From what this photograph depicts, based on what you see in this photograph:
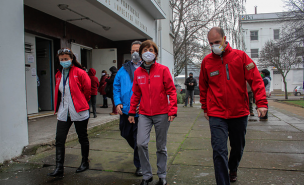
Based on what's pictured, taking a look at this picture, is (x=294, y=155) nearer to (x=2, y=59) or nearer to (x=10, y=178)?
(x=10, y=178)

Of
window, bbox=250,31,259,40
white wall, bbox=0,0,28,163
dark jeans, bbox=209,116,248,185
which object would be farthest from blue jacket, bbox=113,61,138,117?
window, bbox=250,31,259,40

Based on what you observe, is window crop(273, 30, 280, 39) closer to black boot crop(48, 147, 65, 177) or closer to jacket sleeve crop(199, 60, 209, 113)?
jacket sleeve crop(199, 60, 209, 113)

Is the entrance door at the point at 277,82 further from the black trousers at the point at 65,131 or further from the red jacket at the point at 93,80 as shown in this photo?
the black trousers at the point at 65,131

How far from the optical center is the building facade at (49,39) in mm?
3975

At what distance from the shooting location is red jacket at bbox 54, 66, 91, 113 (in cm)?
351

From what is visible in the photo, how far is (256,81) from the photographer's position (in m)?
2.69

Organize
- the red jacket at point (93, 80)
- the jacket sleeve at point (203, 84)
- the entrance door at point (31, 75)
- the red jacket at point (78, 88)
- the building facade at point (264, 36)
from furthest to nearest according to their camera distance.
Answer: the building facade at point (264, 36) → the red jacket at point (93, 80) → the entrance door at point (31, 75) → the red jacket at point (78, 88) → the jacket sleeve at point (203, 84)

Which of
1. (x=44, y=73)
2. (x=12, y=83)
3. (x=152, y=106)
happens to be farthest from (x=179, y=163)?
(x=44, y=73)

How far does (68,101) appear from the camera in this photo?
352 cm

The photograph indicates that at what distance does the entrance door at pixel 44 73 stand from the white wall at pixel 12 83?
4356 mm

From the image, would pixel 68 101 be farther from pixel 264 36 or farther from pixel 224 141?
pixel 264 36

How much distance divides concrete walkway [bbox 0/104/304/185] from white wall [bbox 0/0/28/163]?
33cm

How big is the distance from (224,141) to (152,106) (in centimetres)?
93

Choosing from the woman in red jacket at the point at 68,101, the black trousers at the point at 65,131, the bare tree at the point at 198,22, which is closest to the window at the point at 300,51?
the bare tree at the point at 198,22
